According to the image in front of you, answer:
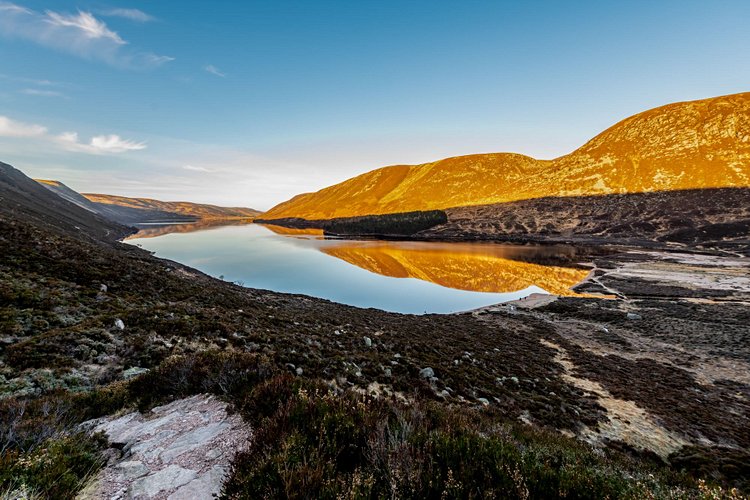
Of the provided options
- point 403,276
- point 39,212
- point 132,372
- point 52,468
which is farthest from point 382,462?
point 39,212

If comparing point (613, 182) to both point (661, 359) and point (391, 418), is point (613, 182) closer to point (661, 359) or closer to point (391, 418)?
point (661, 359)

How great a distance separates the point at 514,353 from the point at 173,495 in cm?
1825

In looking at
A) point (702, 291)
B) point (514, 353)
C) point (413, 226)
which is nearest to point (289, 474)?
point (514, 353)

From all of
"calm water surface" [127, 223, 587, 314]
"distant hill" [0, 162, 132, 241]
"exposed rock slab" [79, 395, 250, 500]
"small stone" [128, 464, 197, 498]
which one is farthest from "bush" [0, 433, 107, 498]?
"calm water surface" [127, 223, 587, 314]

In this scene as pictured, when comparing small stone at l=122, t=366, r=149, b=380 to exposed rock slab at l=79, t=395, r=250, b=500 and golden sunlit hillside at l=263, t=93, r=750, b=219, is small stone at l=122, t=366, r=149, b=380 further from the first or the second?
golden sunlit hillside at l=263, t=93, r=750, b=219

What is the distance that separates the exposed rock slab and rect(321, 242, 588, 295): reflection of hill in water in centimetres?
4401

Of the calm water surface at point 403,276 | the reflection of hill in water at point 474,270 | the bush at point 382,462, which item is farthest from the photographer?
the reflection of hill in water at point 474,270

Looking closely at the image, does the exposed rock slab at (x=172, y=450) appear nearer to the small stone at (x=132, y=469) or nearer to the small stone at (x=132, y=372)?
the small stone at (x=132, y=469)

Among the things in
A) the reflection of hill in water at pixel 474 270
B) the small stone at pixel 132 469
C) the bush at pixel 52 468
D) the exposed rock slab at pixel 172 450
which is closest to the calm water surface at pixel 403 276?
the reflection of hill in water at pixel 474 270

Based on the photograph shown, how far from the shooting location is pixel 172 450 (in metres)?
4.55

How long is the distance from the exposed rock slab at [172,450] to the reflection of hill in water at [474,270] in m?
44.0

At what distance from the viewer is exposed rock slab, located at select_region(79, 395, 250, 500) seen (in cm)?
374

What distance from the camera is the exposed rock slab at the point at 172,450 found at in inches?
147

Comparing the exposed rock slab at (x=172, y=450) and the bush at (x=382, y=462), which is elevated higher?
the bush at (x=382, y=462)
